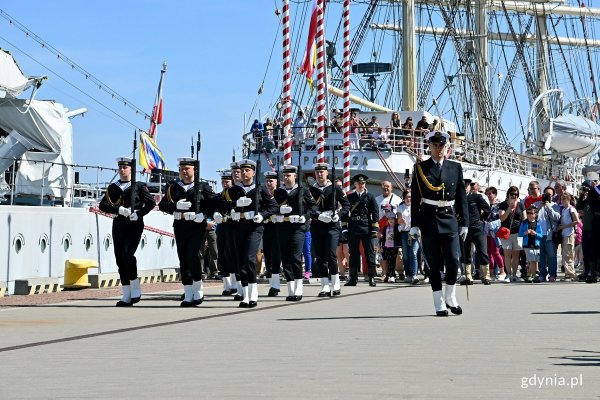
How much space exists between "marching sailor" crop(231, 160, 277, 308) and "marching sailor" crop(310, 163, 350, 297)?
206cm

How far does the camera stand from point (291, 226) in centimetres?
1784

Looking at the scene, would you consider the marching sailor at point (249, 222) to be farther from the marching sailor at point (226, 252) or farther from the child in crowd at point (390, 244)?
the child in crowd at point (390, 244)

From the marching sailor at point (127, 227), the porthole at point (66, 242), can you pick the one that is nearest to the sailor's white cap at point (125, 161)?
the marching sailor at point (127, 227)

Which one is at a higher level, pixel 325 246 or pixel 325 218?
pixel 325 218

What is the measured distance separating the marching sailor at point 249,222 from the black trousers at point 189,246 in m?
0.51

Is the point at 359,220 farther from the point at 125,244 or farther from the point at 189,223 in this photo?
the point at 125,244

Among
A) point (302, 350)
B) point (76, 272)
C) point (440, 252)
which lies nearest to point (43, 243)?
point (76, 272)

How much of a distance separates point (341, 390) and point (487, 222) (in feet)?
55.4

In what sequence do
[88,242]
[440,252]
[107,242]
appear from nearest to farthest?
[440,252], [88,242], [107,242]

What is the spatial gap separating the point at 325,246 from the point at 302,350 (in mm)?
9137

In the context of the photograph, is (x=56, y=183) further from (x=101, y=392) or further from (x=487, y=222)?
(x=101, y=392)

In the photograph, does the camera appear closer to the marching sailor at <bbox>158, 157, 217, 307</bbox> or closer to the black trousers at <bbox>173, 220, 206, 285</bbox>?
the marching sailor at <bbox>158, 157, 217, 307</bbox>

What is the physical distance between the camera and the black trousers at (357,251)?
21734 millimetres

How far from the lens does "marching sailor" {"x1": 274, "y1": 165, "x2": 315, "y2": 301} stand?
17641 mm
